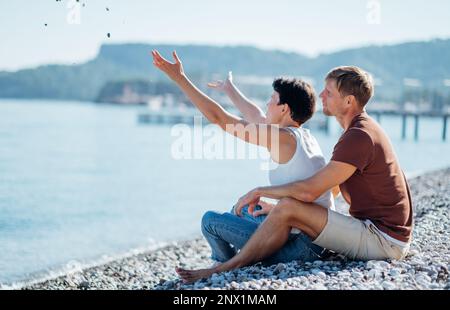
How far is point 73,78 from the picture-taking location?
8975cm

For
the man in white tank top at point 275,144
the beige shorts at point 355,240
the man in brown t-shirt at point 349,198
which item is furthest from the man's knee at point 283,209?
the beige shorts at point 355,240

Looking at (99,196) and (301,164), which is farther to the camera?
(99,196)

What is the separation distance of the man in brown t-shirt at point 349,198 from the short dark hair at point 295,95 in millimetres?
108

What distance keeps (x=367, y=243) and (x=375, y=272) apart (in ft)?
0.67

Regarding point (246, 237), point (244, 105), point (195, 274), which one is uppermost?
point (244, 105)

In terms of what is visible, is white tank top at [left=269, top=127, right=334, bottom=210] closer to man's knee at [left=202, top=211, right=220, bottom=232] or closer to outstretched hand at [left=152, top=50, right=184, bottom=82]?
man's knee at [left=202, top=211, right=220, bottom=232]

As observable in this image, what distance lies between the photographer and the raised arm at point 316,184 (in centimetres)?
327

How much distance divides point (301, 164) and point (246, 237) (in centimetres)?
51

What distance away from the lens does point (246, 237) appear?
3.60 meters

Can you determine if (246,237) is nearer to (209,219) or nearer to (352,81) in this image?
(209,219)

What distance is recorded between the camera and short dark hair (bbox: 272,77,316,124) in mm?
3566

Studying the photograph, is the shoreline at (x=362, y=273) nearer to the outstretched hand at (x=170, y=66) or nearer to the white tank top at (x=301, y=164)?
the white tank top at (x=301, y=164)

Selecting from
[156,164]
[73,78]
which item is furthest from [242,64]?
[156,164]

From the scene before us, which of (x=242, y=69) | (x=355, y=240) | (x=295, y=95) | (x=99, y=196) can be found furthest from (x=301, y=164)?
(x=242, y=69)
